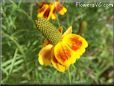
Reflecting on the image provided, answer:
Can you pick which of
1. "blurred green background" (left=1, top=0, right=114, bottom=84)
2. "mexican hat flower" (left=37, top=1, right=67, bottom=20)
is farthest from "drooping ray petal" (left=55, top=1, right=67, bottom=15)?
"blurred green background" (left=1, top=0, right=114, bottom=84)

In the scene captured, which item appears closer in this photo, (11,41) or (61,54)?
(61,54)

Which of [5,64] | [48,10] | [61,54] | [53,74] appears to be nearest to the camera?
[61,54]

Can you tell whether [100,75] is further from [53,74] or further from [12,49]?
[12,49]

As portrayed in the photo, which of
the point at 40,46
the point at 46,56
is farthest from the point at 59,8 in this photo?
the point at 46,56

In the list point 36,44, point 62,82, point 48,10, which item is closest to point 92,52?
point 62,82

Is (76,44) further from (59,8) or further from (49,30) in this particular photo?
(59,8)

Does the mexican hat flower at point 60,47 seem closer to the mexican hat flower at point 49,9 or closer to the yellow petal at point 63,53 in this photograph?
the yellow petal at point 63,53

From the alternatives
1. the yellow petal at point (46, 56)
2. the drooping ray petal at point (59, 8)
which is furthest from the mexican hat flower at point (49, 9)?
the yellow petal at point (46, 56)
